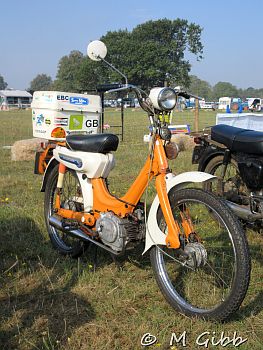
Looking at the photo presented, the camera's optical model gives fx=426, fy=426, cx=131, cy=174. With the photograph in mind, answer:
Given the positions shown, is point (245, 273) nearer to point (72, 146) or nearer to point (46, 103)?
point (72, 146)

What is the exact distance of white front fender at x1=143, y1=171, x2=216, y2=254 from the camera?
9.82 feet

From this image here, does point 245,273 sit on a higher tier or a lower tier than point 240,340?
higher

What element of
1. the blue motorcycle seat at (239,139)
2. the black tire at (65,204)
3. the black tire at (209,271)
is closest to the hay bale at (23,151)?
the black tire at (65,204)

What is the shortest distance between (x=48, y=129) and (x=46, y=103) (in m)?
0.53

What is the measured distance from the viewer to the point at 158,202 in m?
3.16

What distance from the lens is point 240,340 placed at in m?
2.77

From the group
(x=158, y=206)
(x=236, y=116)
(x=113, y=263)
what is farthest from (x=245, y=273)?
(x=236, y=116)

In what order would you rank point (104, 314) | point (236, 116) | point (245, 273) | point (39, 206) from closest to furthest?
point (245, 273), point (104, 314), point (39, 206), point (236, 116)

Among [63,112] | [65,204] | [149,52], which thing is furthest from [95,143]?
[149,52]

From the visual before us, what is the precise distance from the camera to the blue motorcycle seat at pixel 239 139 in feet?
13.8

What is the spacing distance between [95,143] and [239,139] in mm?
1585

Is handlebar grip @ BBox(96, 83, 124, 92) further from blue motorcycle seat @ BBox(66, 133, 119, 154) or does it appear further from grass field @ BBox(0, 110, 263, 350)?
grass field @ BBox(0, 110, 263, 350)

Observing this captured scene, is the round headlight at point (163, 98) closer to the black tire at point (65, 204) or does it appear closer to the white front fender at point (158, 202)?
the white front fender at point (158, 202)

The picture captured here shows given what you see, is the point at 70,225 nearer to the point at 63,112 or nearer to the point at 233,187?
the point at 233,187
